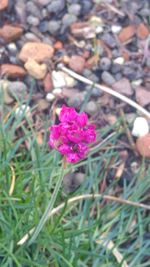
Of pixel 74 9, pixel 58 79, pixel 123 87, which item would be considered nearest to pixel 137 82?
pixel 123 87

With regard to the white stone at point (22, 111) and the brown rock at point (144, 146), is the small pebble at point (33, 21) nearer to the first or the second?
the white stone at point (22, 111)

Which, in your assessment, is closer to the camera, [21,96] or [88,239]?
[88,239]

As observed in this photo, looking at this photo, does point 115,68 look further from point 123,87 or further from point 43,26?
point 43,26

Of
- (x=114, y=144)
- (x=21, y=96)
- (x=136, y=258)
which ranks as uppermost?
(x=21, y=96)

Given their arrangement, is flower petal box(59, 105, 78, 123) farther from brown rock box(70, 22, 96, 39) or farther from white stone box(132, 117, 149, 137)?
brown rock box(70, 22, 96, 39)

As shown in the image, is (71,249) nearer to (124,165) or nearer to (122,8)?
(124,165)

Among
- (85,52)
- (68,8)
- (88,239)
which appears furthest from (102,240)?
(68,8)

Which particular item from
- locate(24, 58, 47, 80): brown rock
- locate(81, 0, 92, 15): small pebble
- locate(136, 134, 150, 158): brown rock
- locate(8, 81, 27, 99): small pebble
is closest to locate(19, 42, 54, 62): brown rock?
locate(24, 58, 47, 80): brown rock
